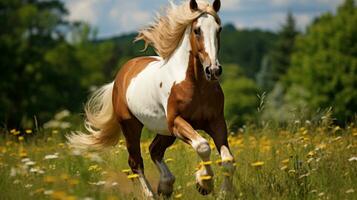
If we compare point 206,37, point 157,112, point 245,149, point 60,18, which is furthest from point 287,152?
point 60,18

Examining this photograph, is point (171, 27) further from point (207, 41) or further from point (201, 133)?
point (201, 133)

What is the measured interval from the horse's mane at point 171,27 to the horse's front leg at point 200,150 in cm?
101

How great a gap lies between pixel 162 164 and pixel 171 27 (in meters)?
1.62

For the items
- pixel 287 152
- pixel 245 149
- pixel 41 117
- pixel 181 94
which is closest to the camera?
pixel 181 94

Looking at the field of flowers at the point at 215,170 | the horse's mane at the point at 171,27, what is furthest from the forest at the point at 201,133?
the horse's mane at the point at 171,27

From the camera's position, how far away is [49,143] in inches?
441

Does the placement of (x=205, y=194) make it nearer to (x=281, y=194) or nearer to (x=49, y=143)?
(x=281, y=194)

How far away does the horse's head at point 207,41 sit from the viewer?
677cm

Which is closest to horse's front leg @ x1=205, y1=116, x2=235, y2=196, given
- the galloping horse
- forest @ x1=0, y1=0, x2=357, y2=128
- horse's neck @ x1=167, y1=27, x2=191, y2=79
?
the galloping horse

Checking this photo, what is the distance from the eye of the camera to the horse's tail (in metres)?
9.47

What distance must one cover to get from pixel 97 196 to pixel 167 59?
10.3ft

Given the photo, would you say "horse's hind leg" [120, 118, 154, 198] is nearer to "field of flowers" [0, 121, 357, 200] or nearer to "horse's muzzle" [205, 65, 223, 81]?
"field of flowers" [0, 121, 357, 200]

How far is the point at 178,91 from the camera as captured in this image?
23.9ft

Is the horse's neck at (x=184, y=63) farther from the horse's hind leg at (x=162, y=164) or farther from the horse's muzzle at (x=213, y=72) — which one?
the horse's hind leg at (x=162, y=164)
